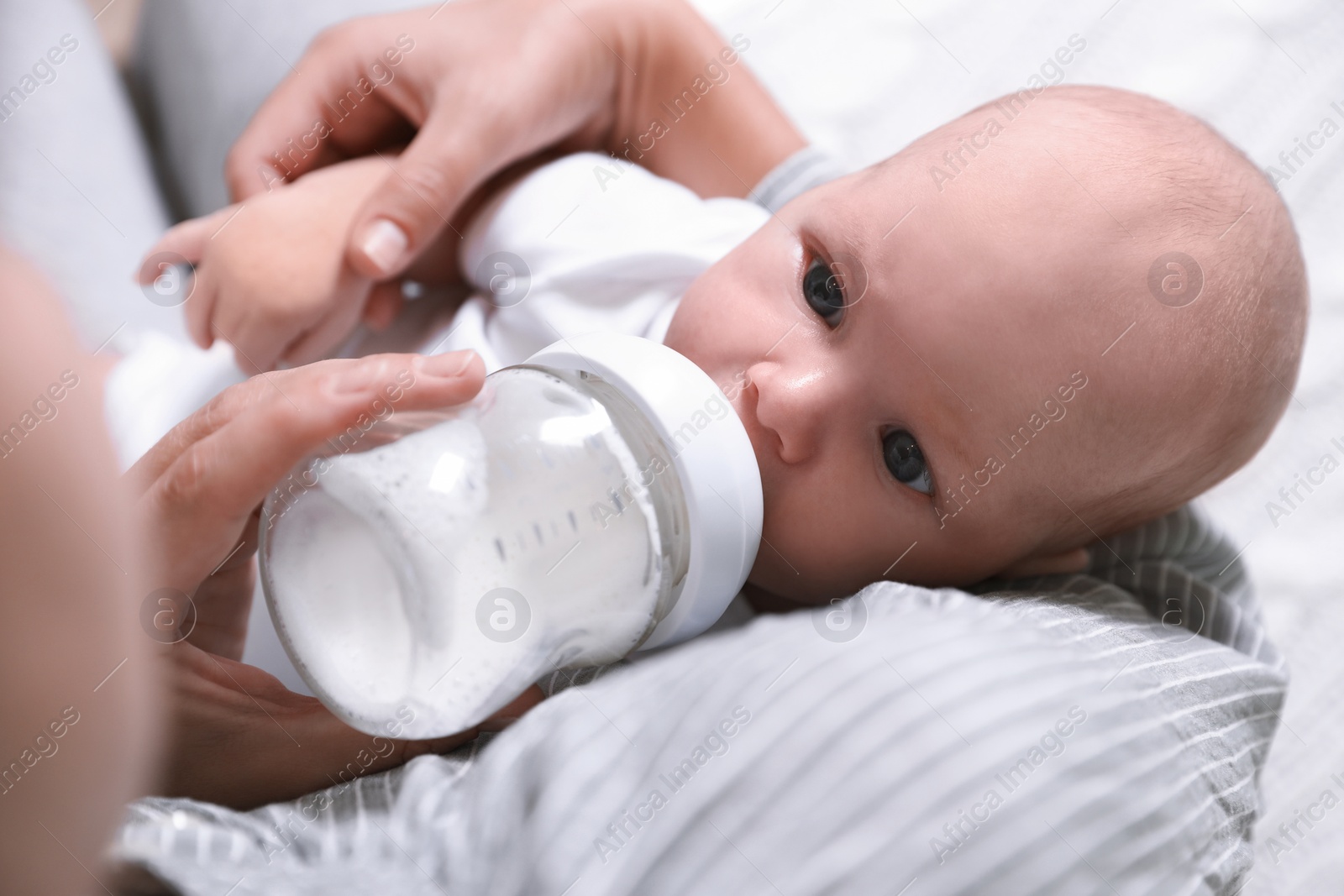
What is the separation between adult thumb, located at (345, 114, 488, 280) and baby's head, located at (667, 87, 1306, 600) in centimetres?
27

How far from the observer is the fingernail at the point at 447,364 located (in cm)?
56

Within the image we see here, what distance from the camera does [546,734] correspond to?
552 mm

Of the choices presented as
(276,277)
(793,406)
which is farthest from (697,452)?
(276,277)

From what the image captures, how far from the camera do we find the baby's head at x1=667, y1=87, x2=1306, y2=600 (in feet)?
2.16

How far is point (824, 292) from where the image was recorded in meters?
0.72

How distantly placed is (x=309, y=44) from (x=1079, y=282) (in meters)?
0.89

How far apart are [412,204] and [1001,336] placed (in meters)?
0.52

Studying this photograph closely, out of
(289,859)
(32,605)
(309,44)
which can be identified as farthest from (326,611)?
(309,44)

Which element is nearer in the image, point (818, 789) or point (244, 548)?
point (818, 789)

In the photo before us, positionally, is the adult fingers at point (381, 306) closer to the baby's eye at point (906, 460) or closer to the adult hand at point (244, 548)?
the adult hand at point (244, 548)

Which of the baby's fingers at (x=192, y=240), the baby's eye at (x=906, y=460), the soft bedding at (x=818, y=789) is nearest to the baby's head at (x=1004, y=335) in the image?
the baby's eye at (x=906, y=460)

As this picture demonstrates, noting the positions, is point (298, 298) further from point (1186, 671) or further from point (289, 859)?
point (1186, 671)

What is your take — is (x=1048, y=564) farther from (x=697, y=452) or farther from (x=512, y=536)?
(x=512, y=536)

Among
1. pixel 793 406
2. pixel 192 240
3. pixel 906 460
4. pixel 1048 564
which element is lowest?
pixel 1048 564
